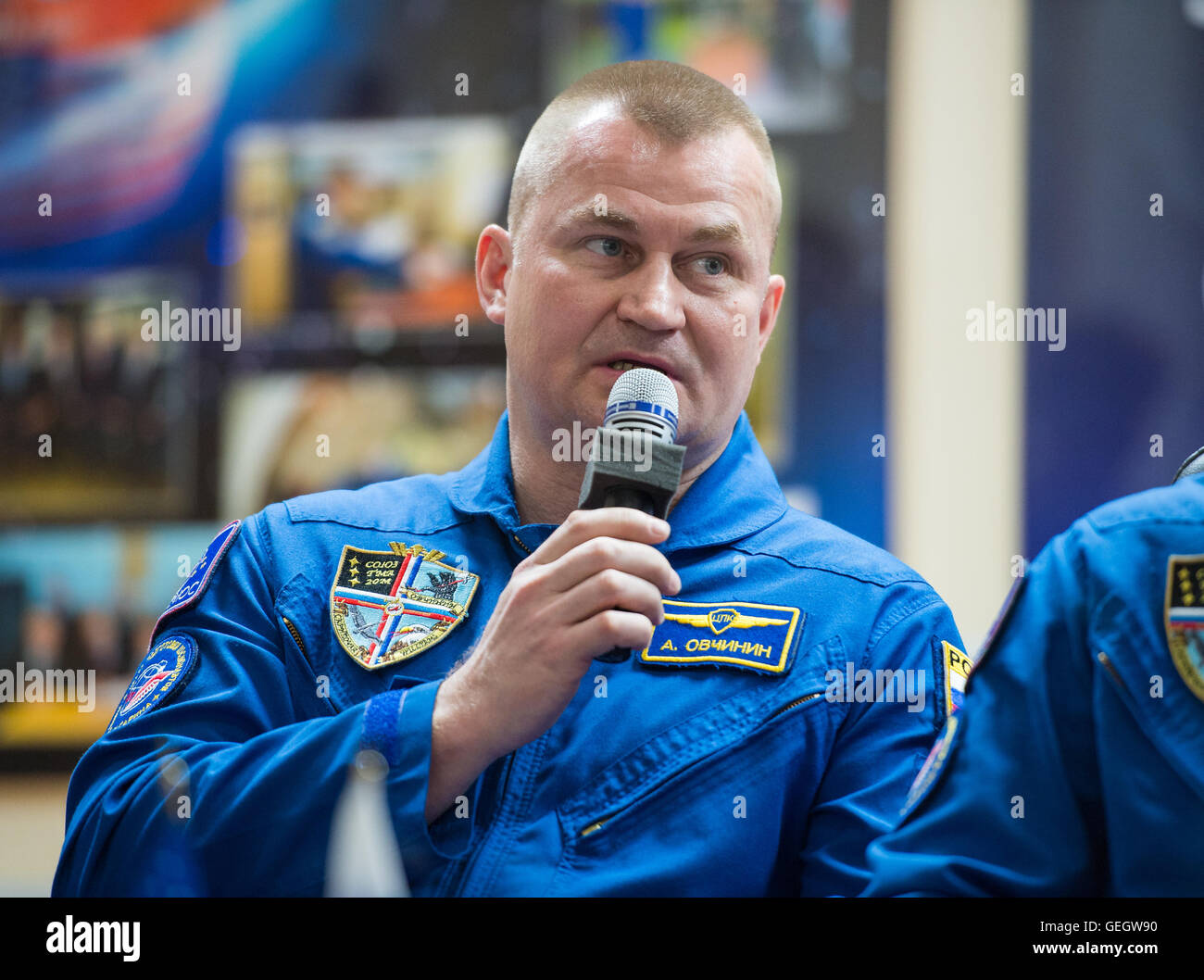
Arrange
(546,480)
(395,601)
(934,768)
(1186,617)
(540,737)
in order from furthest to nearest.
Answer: (546,480) < (395,601) < (540,737) < (934,768) < (1186,617)

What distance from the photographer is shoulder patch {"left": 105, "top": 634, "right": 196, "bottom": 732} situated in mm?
1271

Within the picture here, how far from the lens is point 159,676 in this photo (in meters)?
1.29

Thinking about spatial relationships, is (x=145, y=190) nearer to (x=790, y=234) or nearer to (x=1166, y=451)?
(x=790, y=234)

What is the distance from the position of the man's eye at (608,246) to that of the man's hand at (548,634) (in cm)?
38

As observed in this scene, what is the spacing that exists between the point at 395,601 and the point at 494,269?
457 mm

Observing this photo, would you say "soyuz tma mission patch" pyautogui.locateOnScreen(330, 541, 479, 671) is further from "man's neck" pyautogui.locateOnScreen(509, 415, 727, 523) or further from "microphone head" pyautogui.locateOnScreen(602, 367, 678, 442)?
"microphone head" pyautogui.locateOnScreen(602, 367, 678, 442)

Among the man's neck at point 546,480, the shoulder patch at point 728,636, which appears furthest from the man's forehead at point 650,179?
the shoulder patch at point 728,636

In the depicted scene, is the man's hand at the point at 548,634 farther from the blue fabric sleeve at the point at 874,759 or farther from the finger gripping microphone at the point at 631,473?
the blue fabric sleeve at the point at 874,759

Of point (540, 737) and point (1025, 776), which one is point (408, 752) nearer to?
point (540, 737)

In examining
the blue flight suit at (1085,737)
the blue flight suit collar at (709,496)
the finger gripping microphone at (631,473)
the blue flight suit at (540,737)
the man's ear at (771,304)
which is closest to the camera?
the blue flight suit at (1085,737)

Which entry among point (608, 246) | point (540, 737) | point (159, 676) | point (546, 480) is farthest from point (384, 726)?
point (608, 246)

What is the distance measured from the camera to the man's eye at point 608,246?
1.33m
